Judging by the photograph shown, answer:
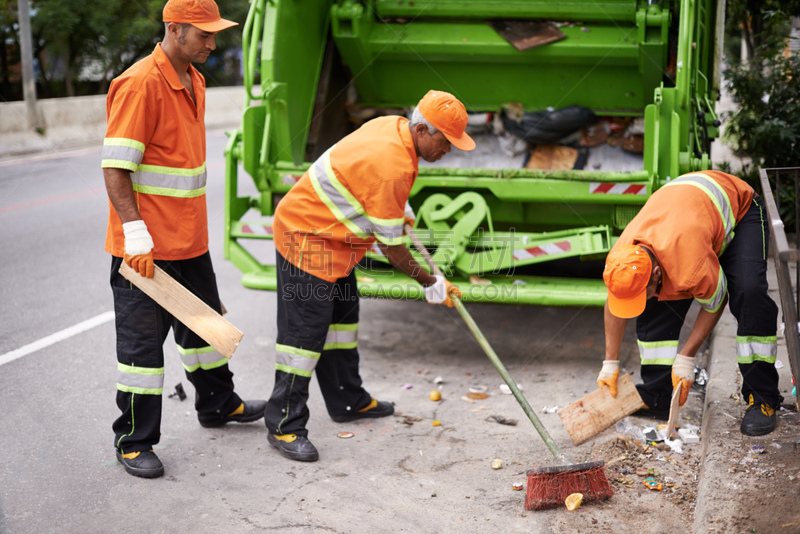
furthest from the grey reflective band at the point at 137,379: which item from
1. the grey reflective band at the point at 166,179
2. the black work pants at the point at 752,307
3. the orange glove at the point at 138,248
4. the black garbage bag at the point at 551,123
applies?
the black garbage bag at the point at 551,123

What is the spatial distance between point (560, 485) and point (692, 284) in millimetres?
857

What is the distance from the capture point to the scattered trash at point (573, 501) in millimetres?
2628

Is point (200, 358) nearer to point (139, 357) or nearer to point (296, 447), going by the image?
point (139, 357)

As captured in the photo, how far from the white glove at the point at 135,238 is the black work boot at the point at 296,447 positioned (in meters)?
0.96

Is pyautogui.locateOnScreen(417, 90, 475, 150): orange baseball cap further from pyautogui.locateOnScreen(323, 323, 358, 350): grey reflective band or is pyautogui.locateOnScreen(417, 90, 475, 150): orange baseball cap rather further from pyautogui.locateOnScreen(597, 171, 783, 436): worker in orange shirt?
pyautogui.locateOnScreen(323, 323, 358, 350): grey reflective band

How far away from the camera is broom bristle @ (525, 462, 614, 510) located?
2658 millimetres

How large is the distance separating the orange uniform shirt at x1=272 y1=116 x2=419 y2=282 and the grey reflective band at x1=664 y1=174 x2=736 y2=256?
108 centimetres

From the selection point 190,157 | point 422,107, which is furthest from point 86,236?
point 422,107

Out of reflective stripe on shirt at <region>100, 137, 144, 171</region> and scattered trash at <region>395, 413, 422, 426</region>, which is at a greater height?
reflective stripe on shirt at <region>100, 137, 144, 171</region>

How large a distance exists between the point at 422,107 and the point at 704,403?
1.81 meters

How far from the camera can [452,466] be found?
3.07m

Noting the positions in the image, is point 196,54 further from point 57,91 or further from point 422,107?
point 57,91

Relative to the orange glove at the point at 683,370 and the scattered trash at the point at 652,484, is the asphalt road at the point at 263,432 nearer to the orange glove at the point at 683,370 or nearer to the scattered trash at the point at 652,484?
the scattered trash at the point at 652,484

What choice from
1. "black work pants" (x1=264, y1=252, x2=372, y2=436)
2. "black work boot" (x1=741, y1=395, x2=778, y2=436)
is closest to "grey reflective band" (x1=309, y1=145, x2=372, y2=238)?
"black work pants" (x1=264, y1=252, x2=372, y2=436)
